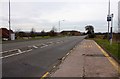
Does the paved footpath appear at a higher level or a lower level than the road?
lower

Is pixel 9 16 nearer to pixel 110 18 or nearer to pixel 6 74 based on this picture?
pixel 110 18

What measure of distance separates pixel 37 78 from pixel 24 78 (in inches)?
20.0

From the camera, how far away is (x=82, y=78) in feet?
32.7

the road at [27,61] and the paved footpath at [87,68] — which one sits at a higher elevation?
the road at [27,61]

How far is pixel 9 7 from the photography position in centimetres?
5188

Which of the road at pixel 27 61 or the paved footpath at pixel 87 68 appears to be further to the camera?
the road at pixel 27 61

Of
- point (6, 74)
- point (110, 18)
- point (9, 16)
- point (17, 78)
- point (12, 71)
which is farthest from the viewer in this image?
point (9, 16)

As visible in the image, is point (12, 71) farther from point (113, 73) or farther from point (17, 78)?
point (113, 73)

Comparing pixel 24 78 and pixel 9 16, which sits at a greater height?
pixel 9 16

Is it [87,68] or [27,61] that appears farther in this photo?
[27,61]

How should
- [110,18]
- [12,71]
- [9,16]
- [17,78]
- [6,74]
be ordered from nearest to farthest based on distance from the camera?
[17,78], [6,74], [12,71], [110,18], [9,16]

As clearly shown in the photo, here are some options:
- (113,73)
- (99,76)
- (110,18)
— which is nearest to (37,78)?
(99,76)

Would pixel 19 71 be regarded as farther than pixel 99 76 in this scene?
Yes

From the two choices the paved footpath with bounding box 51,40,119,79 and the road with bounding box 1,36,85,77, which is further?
the road with bounding box 1,36,85,77
